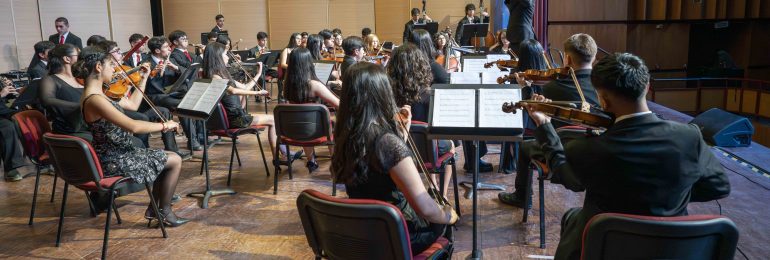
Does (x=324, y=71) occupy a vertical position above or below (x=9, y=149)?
above

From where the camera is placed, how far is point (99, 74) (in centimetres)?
350

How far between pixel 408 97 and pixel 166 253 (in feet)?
5.86

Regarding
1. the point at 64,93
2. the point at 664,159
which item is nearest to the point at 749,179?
the point at 664,159

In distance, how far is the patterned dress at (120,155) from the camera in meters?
3.50

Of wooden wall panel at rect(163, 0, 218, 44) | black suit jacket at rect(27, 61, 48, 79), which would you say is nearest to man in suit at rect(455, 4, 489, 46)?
wooden wall panel at rect(163, 0, 218, 44)

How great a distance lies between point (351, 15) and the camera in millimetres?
13922

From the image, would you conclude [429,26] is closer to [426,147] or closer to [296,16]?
[296,16]

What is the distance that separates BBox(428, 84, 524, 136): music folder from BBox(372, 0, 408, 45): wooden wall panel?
10.9 meters

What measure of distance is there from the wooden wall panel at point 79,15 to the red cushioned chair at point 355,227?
9.60 metres

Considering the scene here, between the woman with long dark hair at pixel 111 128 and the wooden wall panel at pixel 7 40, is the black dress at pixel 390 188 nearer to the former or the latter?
the woman with long dark hair at pixel 111 128

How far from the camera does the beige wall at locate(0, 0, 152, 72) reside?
908 centimetres

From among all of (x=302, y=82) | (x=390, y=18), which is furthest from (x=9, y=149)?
(x=390, y=18)

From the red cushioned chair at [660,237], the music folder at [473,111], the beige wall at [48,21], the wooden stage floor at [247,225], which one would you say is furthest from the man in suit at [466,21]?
the red cushioned chair at [660,237]

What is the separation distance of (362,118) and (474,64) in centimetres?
381
